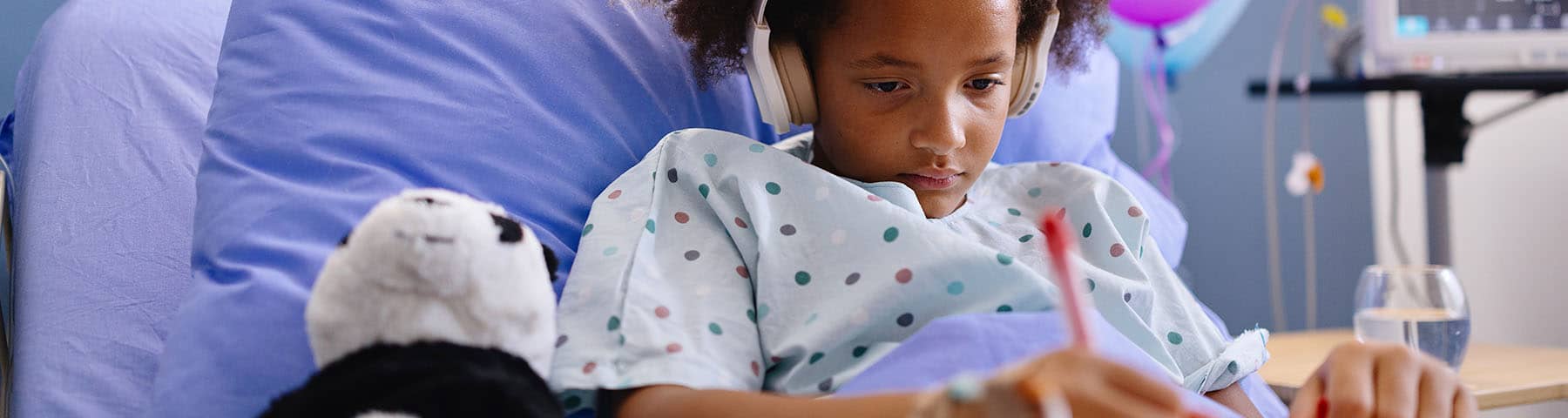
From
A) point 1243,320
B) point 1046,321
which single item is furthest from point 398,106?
point 1243,320

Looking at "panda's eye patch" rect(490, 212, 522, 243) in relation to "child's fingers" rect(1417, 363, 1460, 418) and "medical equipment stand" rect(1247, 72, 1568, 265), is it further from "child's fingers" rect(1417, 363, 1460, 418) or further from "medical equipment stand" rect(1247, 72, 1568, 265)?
"medical equipment stand" rect(1247, 72, 1568, 265)

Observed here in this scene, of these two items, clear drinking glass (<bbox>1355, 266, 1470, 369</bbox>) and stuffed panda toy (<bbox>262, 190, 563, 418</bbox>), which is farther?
clear drinking glass (<bbox>1355, 266, 1470, 369</bbox>)

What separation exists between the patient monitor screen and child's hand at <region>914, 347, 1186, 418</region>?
4.94 ft

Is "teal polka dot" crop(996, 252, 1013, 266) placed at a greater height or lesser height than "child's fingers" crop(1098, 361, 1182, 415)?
lesser

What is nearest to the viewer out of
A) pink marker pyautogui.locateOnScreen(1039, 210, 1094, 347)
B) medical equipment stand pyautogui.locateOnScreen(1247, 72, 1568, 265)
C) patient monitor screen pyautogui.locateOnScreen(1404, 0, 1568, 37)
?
pink marker pyautogui.locateOnScreen(1039, 210, 1094, 347)

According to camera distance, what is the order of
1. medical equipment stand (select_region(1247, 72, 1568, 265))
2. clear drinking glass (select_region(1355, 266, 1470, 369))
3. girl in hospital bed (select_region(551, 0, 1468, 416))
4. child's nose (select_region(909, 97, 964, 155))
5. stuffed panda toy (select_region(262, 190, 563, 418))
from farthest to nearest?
medical equipment stand (select_region(1247, 72, 1568, 265)) → clear drinking glass (select_region(1355, 266, 1470, 369)) → child's nose (select_region(909, 97, 964, 155)) → girl in hospital bed (select_region(551, 0, 1468, 416)) → stuffed panda toy (select_region(262, 190, 563, 418))

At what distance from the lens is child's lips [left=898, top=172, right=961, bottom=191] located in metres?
0.94

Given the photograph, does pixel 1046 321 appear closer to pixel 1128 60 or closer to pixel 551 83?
pixel 551 83

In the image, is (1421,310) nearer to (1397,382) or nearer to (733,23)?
(1397,382)

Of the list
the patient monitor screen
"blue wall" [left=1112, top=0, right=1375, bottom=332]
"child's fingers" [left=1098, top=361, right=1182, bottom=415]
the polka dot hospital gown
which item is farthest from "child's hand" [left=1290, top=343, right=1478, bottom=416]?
"blue wall" [left=1112, top=0, right=1375, bottom=332]

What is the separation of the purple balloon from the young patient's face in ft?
2.76

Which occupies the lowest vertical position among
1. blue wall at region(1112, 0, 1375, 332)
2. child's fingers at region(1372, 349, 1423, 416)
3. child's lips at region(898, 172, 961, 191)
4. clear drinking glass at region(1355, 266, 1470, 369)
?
blue wall at region(1112, 0, 1375, 332)

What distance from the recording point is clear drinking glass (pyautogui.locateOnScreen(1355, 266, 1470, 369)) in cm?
120

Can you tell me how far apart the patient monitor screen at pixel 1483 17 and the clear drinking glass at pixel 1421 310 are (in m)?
0.71
